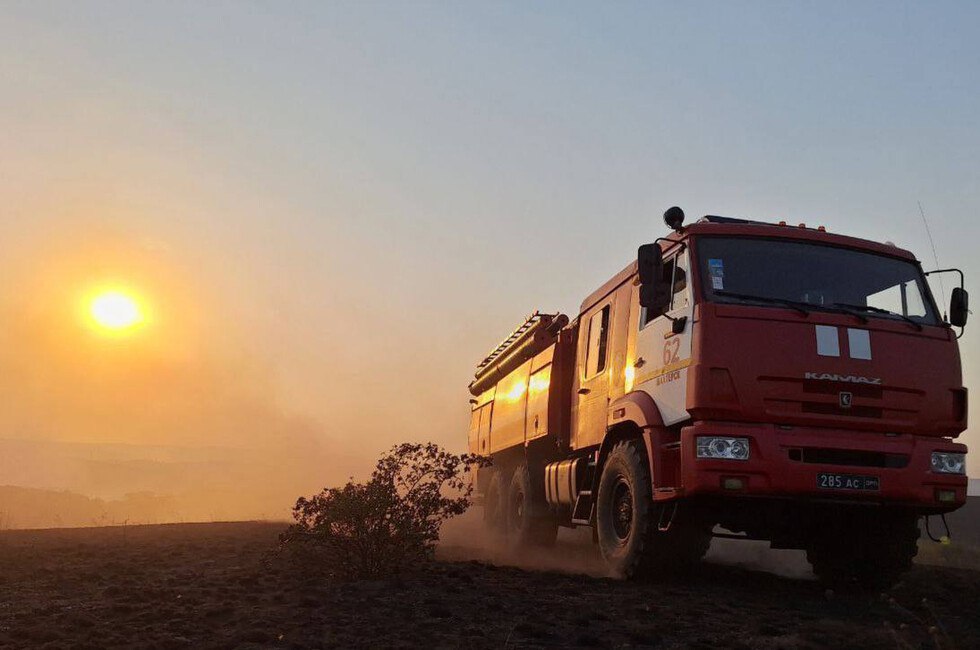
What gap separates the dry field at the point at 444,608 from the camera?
551cm

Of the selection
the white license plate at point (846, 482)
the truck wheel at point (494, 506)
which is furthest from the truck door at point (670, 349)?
the truck wheel at point (494, 506)

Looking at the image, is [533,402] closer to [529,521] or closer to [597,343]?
[529,521]

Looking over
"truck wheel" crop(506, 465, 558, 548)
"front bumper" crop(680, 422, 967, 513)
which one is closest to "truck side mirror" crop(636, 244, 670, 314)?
"front bumper" crop(680, 422, 967, 513)

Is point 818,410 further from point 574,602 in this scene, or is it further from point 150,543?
point 150,543

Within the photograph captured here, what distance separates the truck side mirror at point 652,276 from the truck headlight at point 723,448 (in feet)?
4.58

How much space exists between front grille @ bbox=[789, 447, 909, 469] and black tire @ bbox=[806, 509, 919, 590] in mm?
847

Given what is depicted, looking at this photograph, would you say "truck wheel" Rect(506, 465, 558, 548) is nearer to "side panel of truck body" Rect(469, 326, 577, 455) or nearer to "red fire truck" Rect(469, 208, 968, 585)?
"side panel of truck body" Rect(469, 326, 577, 455)

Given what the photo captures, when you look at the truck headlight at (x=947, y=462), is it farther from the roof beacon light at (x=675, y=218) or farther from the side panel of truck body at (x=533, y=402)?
the side panel of truck body at (x=533, y=402)

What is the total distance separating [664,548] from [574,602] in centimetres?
166

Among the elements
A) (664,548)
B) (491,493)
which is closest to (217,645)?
(664,548)

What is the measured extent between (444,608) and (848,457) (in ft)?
11.9

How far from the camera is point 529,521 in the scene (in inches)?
507

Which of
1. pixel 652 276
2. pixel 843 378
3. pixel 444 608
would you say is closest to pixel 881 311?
pixel 843 378

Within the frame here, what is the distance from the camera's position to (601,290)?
35.2ft
